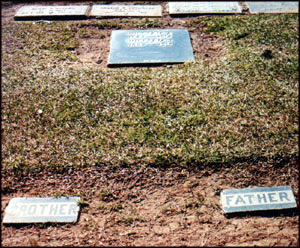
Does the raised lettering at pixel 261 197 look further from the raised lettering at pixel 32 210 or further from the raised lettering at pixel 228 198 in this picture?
the raised lettering at pixel 32 210

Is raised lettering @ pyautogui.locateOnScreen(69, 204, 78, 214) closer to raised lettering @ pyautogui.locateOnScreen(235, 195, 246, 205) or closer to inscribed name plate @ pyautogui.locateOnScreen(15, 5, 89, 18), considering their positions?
raised lettering @ pyautogui.locateOnScreen(235, 195, 246, 205)

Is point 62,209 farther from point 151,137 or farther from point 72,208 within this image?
point 151,137

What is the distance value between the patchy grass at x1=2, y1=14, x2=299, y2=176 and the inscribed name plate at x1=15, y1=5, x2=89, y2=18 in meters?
0.95

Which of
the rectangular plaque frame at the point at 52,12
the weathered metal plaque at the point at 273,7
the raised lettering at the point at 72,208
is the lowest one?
the raised lettering at the point at 72,208

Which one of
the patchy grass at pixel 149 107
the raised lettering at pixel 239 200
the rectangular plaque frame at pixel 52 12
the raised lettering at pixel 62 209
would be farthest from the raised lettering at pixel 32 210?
the rectangular plaque frame at pixel 52 12

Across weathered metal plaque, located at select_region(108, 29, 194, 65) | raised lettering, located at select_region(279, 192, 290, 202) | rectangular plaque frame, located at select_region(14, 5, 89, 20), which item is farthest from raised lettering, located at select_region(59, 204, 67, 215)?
rectangular plaque frame, located at select_region(14, 5, 89, 20)

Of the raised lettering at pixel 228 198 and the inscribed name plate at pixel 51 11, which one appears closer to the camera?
the raised lettering at pixel 228 198

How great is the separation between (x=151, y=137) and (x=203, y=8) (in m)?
3.96

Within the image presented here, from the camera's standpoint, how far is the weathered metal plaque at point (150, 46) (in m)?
5.04

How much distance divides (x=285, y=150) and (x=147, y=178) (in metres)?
1.64

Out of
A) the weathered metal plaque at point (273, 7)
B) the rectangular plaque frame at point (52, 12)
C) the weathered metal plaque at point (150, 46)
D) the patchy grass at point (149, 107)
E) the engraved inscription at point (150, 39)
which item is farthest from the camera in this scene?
the weathered metal plaque at point (273, 7)

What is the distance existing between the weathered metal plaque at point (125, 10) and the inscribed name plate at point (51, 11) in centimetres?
27

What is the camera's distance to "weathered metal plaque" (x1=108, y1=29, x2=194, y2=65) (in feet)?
16.5

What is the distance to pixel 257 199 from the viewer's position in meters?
3.06
